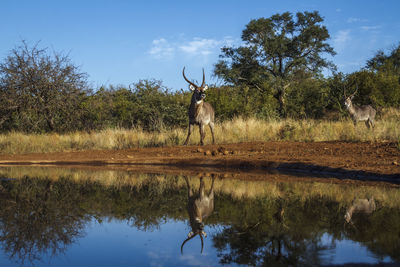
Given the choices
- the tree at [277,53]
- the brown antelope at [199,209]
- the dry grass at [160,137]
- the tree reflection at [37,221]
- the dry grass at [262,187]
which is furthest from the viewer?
the tree at [277,53]

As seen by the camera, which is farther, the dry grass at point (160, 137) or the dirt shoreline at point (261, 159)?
the dry grass at point (160, 137)

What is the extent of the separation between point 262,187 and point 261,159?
4.39 metres

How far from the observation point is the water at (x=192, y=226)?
11.2 ft

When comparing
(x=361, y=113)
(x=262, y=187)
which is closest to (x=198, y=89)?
(x=262, y=187)

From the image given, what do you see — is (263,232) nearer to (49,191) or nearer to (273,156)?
(49,191)

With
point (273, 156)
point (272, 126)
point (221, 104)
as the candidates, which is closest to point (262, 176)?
point (273, 156)

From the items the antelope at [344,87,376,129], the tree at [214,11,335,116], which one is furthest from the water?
the tree at [214,11,335,116]

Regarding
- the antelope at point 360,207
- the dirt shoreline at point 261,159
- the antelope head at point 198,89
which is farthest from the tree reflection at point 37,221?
the antelope head at point 198,89

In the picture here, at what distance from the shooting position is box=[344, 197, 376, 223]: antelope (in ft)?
16.5

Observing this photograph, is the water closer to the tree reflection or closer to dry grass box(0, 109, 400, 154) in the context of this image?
the tree reflection

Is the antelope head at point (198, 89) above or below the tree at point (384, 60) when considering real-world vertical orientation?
below

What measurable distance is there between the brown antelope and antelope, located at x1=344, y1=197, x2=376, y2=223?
6.08 ft

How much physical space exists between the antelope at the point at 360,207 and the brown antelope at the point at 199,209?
1853 millimetres

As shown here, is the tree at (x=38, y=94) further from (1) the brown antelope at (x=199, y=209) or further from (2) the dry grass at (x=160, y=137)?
(1) the brown antelope at (x=199, y=209)
